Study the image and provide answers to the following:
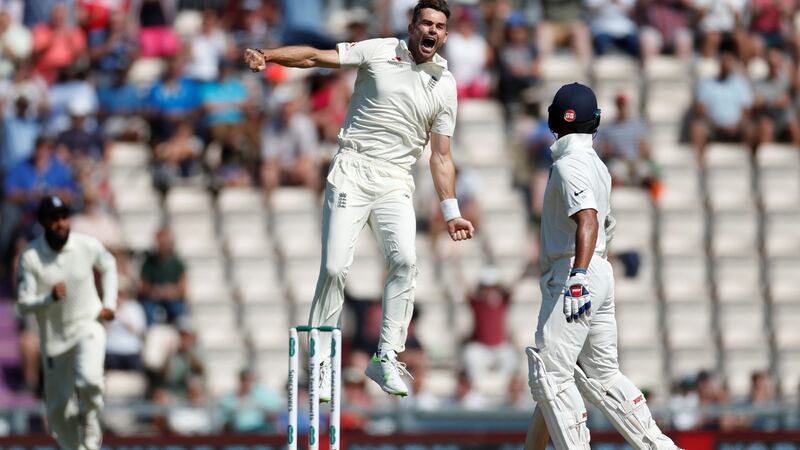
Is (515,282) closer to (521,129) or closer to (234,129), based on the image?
(521,129)

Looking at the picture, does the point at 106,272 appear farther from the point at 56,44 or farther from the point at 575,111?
the point at 56,44

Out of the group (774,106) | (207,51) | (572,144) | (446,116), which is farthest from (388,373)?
(774,106)

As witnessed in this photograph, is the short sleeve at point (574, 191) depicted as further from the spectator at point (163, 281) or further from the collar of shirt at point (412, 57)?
the spectator at point (163, 281)

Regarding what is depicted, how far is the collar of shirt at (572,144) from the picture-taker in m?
10.3

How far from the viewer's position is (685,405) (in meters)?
16.6

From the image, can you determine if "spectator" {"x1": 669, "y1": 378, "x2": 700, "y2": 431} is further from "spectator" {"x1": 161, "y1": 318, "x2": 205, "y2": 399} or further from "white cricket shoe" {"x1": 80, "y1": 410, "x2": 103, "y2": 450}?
"white cricket shoe" {"x1": 80, "y1": 410, "x2": 103, "y2": 450}

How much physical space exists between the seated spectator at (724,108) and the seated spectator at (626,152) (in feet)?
2.77

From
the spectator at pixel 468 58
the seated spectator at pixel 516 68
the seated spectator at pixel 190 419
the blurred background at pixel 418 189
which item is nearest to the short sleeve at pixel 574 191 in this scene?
the blurred background at pixel 418 189

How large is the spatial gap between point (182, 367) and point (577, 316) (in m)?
7.88

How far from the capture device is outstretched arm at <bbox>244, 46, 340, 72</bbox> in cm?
1014

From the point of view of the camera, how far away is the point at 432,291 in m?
18.3

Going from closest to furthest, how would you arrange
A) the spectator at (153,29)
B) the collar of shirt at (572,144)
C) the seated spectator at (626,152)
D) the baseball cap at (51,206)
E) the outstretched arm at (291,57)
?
the outstretched arm at (291,57)
the collar of shirt at (572,144)
the baseball cap at (51,206)
the seated spectator at (626,152)
the spectator at (153,29)

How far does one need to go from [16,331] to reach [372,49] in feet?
28.0

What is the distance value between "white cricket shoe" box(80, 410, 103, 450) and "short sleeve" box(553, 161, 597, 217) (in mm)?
4989
